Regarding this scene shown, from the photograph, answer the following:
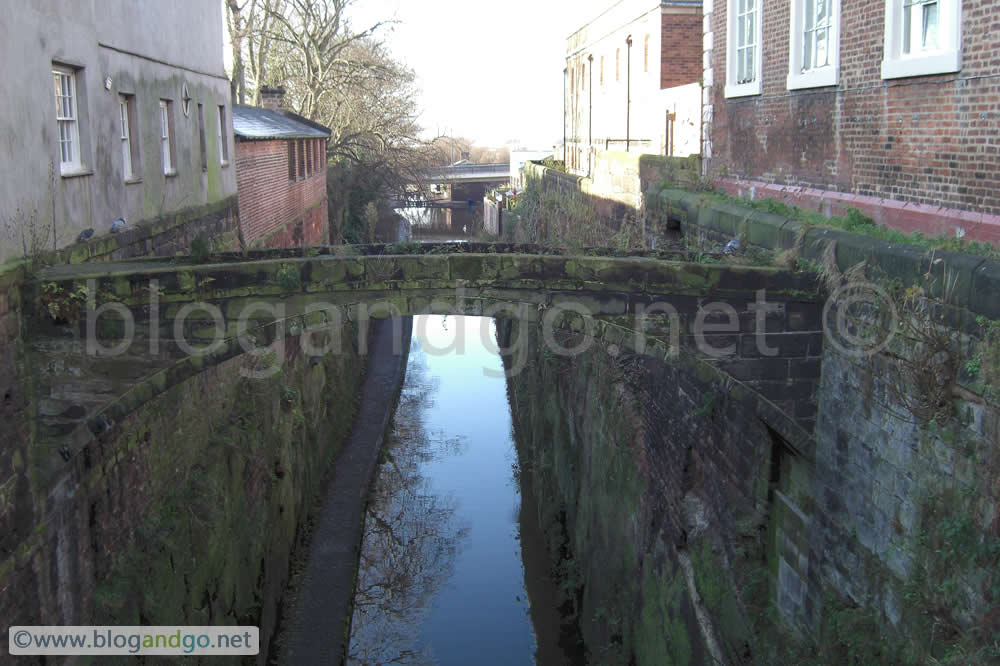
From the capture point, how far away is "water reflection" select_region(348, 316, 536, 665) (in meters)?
12.0

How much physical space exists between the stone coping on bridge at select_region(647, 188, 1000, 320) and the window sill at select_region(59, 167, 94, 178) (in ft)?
19.6

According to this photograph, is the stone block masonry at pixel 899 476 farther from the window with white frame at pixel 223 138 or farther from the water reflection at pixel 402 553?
the window with white frame at pixel 223 138

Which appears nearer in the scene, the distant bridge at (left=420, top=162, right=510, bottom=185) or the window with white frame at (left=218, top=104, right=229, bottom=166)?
the window with white frame at (left=218, top=104, right=229, bottom=166)

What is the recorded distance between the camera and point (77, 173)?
8.02m

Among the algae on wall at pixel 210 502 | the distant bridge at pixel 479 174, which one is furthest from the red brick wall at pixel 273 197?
the distant bridge at pixel 479 174

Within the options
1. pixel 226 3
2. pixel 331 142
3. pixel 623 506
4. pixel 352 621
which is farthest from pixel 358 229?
pixel 623 506

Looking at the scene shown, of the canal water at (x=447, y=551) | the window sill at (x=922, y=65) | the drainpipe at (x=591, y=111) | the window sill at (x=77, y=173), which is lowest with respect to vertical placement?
the canal water at (x=447, y=551)

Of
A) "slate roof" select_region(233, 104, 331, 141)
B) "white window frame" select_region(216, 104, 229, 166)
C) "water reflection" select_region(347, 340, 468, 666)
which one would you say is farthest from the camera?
"slate roof" select_region(233, 104, 331, 141)

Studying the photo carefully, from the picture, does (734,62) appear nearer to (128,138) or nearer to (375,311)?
(375,311)

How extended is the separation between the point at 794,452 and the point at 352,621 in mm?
7441

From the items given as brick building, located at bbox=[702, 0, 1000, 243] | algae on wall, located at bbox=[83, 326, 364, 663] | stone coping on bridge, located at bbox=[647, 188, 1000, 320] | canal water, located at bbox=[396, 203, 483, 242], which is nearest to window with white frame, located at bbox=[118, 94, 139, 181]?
algae on wall, located at bbox=[83, 326, 364, 663]

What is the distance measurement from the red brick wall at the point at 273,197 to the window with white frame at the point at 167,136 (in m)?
3.64

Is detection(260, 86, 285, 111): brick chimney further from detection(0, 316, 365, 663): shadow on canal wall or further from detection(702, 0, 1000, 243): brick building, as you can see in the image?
detection(702, 0, 1000, 243): brick building

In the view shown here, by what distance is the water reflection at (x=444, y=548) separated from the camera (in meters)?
12.0
